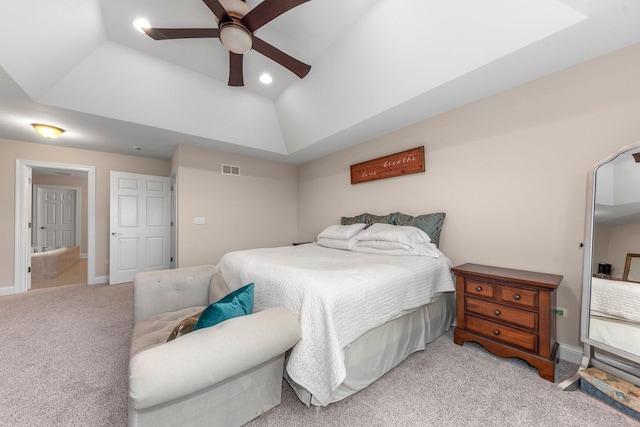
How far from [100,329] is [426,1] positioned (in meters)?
4.31

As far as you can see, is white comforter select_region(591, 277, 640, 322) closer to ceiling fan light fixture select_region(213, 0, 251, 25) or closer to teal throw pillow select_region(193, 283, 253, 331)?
teal throw pillow select_region(193, 283, 253, 331)

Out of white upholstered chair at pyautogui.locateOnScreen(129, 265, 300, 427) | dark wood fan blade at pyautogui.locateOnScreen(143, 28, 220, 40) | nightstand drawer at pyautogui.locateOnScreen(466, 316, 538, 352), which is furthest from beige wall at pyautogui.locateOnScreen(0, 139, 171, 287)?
nightstand drawer at pyautogui.locateOnScreen(466, 316, 538, 352)

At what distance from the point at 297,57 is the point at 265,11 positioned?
1.12 metres

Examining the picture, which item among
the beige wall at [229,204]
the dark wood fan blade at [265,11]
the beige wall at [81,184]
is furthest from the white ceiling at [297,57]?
the beige wall at [81,184]

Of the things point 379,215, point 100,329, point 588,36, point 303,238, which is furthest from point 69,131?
point 588,36

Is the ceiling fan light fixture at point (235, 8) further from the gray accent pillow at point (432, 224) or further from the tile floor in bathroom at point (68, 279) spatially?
the tile floor in bathroom at point (68, 279)

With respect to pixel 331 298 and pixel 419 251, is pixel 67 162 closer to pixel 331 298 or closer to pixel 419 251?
pixel 331 298

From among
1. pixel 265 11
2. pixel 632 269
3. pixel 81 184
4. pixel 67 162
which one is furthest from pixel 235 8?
pixel 81 184

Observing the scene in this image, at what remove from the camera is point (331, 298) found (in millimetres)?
1441

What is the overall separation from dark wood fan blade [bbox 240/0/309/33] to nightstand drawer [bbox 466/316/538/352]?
2807mm

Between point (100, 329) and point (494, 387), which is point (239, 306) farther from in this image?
point (100, 329)

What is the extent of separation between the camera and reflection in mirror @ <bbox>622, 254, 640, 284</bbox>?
59.2 inches

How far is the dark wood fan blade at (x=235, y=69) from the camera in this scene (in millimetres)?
2213

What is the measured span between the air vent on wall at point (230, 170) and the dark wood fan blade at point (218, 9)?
9.30 feet
